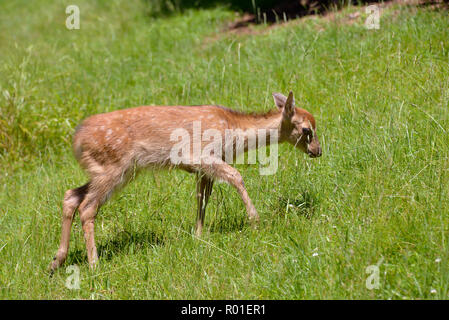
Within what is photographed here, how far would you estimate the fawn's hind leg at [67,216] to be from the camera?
5492 mm

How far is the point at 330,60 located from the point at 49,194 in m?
3.98

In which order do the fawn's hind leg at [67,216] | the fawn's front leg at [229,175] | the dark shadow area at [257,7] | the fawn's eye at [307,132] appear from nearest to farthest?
the fawn's front leg at [229,175] → the fawn's hind leg at [67,216] → the fawn's eye at [307,132] → the dark shadow area at [257,7]

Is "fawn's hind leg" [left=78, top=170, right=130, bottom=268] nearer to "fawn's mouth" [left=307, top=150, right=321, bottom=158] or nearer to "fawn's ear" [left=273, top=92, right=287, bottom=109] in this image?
"fawn's ear" [left=273, top=92, right=287, bottom=109]

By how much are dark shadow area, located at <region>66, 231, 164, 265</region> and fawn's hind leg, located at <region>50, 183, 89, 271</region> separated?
0.56 ft

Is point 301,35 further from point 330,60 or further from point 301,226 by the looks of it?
point 301,226

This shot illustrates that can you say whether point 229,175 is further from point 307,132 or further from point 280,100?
point 280,100

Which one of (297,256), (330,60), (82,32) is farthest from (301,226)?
(82,32)

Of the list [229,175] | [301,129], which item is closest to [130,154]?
[229,175]

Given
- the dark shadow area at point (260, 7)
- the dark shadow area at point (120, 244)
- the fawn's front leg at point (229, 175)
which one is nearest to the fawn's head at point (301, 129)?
the fawn's front leg at point (229, 175)

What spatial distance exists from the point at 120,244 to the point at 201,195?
93 cm

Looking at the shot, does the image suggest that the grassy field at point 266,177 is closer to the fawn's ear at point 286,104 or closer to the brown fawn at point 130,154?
the brown fawn at point 130,154

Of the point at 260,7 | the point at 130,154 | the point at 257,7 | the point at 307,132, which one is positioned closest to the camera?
the point at 130,154

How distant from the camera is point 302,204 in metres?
5.15

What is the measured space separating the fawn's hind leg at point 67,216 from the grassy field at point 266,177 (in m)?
0.12
